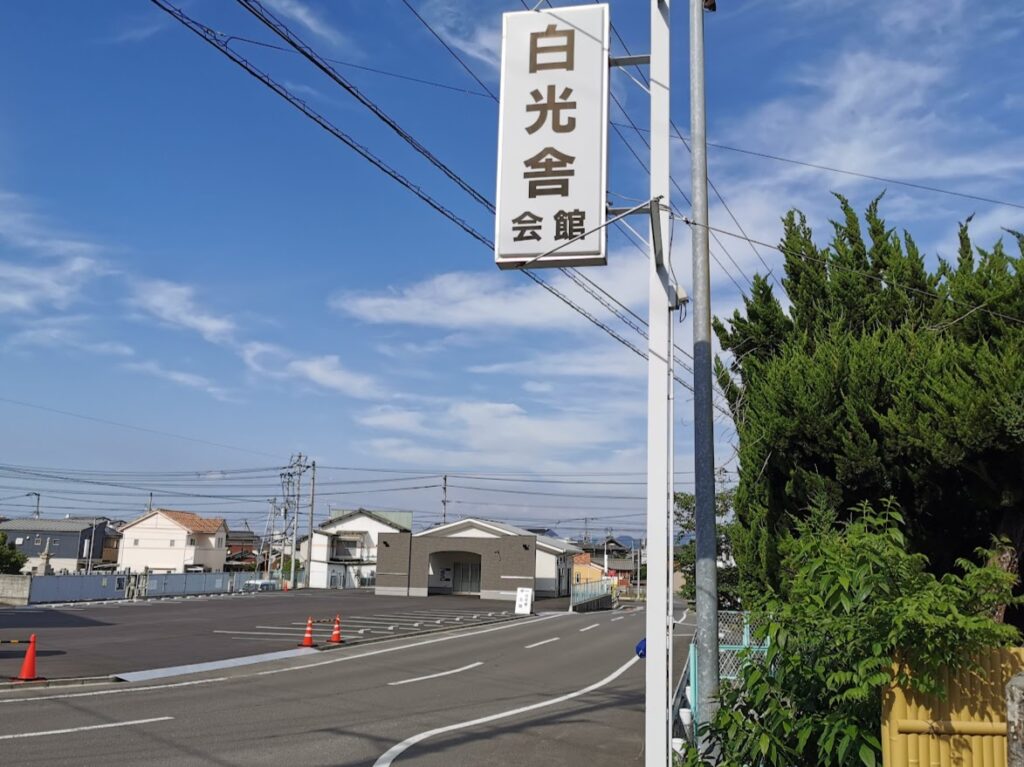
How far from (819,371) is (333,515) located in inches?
2985

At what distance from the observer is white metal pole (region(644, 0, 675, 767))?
236 inches

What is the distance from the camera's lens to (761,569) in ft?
38.3

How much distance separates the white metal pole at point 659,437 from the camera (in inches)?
236

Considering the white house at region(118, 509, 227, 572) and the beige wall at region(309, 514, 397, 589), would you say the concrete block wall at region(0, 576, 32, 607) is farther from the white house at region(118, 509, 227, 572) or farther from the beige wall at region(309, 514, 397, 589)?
the white house at region(118, 509, 227, 572)

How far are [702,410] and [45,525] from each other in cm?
8491

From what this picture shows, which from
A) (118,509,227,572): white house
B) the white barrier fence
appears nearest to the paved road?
the white barrier fence

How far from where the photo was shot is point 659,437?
624 centimetres

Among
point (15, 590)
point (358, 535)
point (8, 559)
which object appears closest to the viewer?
point (15, 590)

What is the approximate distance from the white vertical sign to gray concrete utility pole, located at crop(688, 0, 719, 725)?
2.26m

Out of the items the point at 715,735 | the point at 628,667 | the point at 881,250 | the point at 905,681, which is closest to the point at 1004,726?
the point at 905,681

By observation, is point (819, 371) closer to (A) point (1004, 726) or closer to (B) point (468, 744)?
(A) point (1004, 726)

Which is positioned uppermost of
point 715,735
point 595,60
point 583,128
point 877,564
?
point 595,60

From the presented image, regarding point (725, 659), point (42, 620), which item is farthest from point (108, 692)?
point (42, 620)

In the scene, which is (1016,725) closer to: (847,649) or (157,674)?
(847,649)
